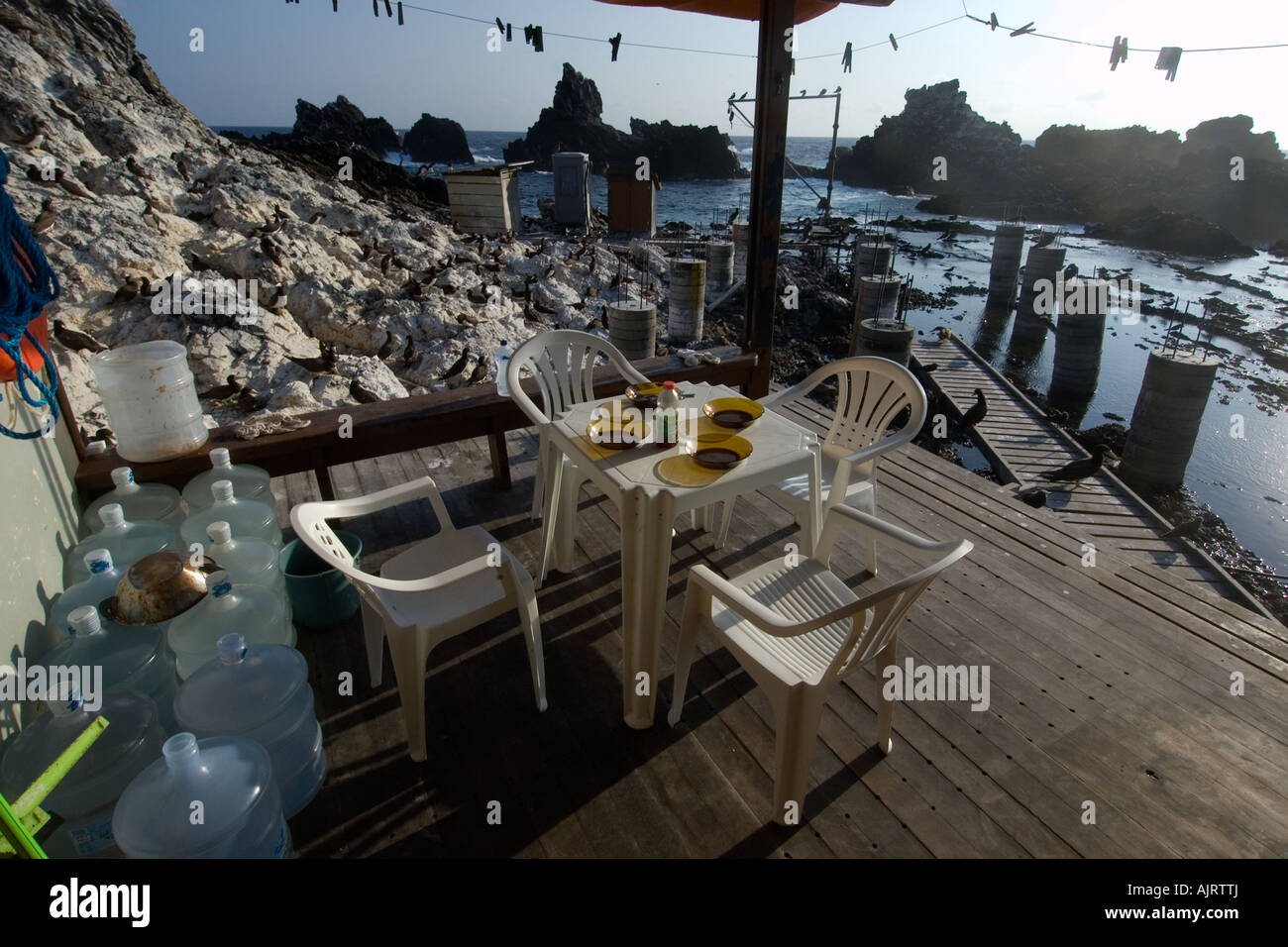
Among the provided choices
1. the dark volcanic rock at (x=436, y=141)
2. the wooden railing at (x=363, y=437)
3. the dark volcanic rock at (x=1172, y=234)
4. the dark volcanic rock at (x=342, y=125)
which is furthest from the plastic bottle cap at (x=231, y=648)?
the dark volcanic rock at (x=436, y=141)

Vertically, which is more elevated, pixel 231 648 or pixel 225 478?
pixel 225 478

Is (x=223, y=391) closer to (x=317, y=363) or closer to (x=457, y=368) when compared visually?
(x=317, y=363)

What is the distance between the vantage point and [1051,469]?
11.8m

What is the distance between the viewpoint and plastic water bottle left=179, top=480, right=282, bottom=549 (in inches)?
107

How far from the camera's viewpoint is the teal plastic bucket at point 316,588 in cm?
289

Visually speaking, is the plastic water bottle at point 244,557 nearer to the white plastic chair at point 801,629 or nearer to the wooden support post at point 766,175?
the white plastic chair at point 801,629

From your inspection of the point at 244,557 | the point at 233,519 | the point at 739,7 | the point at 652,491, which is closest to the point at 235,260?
the point at 233,519

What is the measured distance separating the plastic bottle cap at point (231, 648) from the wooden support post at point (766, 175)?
364cm

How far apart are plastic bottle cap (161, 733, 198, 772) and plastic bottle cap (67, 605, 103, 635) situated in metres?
0.61

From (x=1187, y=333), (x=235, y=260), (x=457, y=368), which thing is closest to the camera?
(x=457, y=368)

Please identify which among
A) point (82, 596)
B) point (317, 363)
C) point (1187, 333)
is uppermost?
point (82, 596)

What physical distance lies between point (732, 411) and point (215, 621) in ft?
7.71
